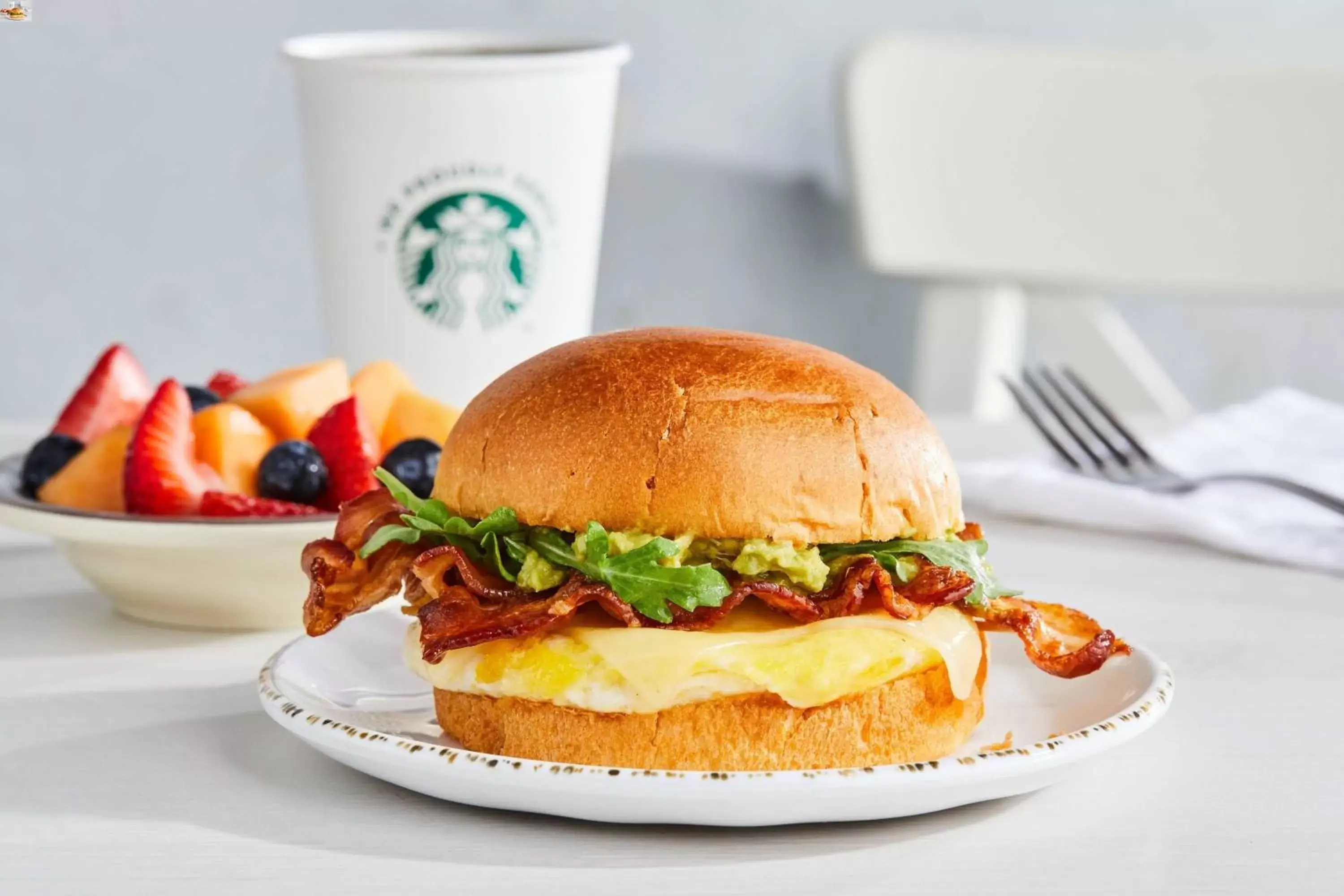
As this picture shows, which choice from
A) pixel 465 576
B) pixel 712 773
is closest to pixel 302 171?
pixel 465 576

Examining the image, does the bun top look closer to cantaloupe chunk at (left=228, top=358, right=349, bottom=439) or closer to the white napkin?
cantaloupe chunk at (left=228, top=358, right=349, bottom=439)

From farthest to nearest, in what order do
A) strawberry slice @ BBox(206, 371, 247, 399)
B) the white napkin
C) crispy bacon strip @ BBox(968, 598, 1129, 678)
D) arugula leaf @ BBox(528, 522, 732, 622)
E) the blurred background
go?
the blurred background, the white napkin, strawberry slice @ BBox(206, 371, 247, 399), crispy bacon strip @ BBox(968, 598, 1129, 678), arugula leaf @ BBox(528, 522, 732, 622)

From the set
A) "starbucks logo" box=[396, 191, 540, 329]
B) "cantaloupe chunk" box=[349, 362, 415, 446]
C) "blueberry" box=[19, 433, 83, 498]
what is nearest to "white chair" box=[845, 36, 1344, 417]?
"starbucks logo" box=[396, 191, 540, 329]

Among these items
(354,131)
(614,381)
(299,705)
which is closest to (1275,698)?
(614,381)

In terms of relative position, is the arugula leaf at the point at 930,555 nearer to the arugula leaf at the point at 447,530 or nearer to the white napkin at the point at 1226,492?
the arugula leaf at the point at 447,530

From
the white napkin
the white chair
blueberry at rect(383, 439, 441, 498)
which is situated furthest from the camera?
the white chair

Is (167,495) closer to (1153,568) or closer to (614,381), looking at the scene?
(614,381)

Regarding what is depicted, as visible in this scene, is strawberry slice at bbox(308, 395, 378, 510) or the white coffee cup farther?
the white coffee cup

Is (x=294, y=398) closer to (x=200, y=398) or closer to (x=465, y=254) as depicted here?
(x=200, y=398)
